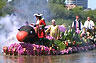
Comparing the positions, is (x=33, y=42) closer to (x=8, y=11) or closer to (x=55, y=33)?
(x=55, y=33)

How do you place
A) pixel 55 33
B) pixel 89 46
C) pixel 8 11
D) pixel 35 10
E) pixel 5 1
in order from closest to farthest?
pixel 55 33
pixel 89 46
pixel 35 10
pixel 8 11
pixel 5 1

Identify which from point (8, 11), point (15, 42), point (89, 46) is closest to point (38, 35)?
point (15, 42)

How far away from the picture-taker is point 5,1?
44.6 meters

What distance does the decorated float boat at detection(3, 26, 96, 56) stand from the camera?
14.9 m

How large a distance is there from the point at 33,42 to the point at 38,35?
375 mm

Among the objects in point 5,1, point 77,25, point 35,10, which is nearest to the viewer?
point 77,25

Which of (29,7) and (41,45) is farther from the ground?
(29,7)

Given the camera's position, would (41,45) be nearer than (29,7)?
Yes

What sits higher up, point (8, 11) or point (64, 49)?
point (8, 11)

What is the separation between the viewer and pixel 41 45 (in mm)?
15312

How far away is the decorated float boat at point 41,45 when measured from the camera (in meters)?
14.9

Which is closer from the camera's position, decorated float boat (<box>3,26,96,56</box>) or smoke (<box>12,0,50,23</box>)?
decorated float boat (<box>3,26,96,56</box>)

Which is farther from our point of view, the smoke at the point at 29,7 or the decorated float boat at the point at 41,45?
the smoke at the point at 29,7

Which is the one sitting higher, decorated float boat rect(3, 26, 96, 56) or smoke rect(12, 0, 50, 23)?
smoke rect(12, 0, 50, 23)
